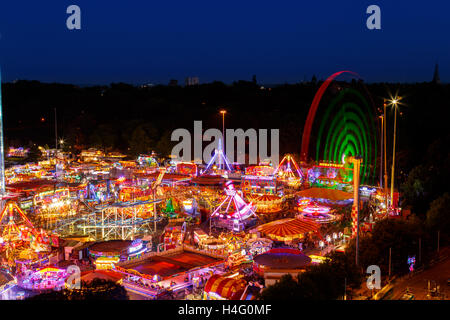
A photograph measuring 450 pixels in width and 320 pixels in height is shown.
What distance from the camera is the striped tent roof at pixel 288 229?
20188mm

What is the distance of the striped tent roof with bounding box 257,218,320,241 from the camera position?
2019cm

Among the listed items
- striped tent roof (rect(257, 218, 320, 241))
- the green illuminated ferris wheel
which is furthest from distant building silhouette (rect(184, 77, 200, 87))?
striped tent roof (rect(257, 218, 320, 241))

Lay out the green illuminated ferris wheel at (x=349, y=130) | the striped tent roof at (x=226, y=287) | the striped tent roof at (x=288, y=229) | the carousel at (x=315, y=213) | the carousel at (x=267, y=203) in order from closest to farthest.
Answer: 1. the striped tent roof at (x=226, y=287)
2. the striped tent roof at (x=288, y=229)
3. the carousel at (x=315, y=213)
4. the carousel at (x=267, y=203)
5. the green illuminated ferris wheel at (x=349, y=130)

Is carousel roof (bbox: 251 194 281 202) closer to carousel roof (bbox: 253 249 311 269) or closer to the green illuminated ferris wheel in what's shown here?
carousel roof (bbox: 253 249 311 269)

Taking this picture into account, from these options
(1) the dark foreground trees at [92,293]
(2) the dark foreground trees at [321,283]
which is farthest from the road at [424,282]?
(1) the dark foreground trees at [92,293]

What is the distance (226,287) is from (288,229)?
7711 mm

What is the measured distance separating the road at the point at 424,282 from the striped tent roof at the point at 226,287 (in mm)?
4664

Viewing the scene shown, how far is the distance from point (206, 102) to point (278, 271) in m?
57.5

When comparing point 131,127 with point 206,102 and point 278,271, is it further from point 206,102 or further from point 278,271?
point 278,271

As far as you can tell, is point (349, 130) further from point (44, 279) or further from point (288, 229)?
point (44, 279)

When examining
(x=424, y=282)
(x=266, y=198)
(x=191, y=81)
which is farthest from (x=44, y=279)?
(x=191, y=81)

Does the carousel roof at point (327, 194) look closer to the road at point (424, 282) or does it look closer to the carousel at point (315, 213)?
the carousel at point (315, 213)

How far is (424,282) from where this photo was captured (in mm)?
15625

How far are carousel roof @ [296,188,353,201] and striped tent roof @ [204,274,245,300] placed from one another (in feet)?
44.8
